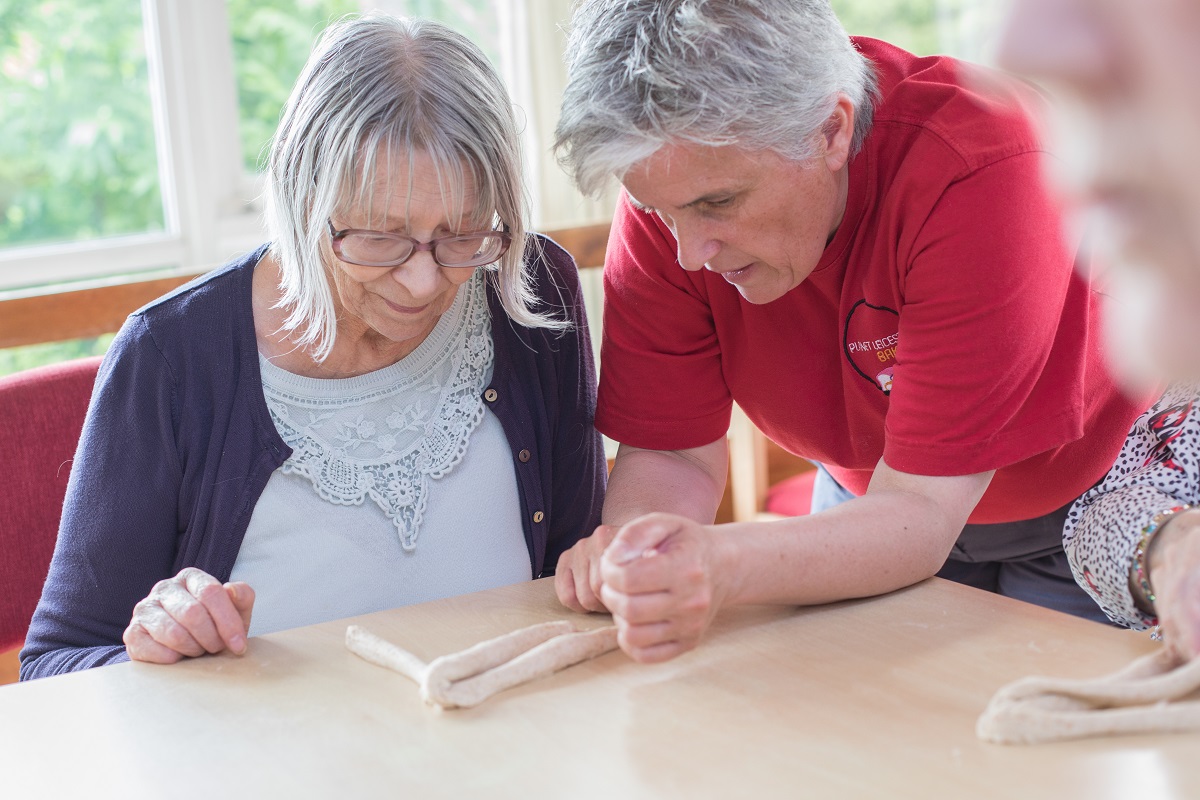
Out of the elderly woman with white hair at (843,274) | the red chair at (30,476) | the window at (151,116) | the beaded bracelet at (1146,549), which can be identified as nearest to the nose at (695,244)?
the elderly woman with white hair at (843,274)

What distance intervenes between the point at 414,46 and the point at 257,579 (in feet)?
2.23

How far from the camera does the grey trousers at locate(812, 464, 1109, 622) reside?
1.46 meters

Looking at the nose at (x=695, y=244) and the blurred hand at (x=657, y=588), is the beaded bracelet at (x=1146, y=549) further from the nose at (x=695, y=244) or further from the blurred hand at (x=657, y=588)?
the nose at (x=695, y=244)

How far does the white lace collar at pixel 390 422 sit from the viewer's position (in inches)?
56.4

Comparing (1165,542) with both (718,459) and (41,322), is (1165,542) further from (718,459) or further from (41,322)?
(41,322)

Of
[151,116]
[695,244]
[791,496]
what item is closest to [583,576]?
[695,244]

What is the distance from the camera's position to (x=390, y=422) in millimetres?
1480

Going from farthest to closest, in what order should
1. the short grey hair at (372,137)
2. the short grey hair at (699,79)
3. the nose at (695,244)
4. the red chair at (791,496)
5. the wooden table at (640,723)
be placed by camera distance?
the red chair at (791,496), the short grey hair at (372,137), the nose at (695,244), the short grey hair at (699,79), the wooden table at (640,723)

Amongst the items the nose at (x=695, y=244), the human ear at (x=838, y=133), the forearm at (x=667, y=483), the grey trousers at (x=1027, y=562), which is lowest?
the grey trousers at (x=1027, y=562)

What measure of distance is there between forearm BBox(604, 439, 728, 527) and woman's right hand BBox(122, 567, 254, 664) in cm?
44

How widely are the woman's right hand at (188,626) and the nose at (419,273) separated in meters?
0.42

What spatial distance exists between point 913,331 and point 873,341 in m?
0.11

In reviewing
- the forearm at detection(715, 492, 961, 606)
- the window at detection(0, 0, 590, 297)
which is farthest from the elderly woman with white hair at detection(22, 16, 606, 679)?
the window at detection(0, 0, 590, 297)

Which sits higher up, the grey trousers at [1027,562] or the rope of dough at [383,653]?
the rope of dough at [383,653]
